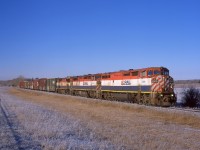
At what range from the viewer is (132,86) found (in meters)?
33.5

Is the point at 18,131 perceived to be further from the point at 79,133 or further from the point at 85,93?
the point at 85,93

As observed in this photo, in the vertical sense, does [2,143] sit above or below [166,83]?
below

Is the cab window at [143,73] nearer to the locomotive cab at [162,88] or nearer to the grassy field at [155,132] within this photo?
the locomotive cab at [162,88]

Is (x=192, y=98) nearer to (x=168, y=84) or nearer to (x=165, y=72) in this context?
(x=168, y=84)

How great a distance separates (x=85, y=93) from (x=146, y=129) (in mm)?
34418

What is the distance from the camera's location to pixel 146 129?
16969 millimetres

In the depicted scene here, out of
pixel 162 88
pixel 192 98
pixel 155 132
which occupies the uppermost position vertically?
pixel 162 88

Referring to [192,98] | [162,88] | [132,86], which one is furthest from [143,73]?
[192,98]

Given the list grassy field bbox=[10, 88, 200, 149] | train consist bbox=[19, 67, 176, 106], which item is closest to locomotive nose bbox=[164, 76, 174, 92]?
train consist bbox=[19, 67, 176, 106]

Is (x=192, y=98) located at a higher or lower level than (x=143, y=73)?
lower

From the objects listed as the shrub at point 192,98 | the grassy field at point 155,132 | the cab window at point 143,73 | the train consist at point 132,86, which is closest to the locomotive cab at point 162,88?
the train consist at point 132,86

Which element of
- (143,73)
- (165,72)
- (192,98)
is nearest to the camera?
(165,72)

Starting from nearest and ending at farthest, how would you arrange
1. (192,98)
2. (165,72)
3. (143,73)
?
(165,72) < (143,73) < (192,98)

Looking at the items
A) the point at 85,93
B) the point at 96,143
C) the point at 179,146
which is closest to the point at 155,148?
the point at 179,146
